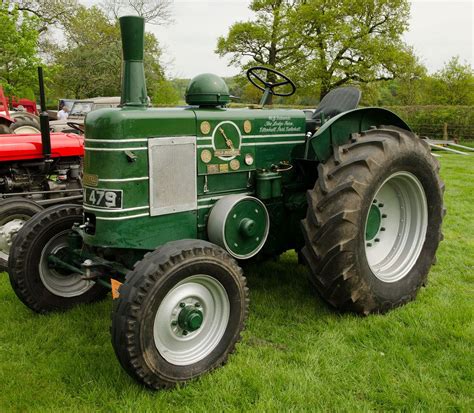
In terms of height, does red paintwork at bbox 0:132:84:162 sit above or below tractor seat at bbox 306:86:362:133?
below

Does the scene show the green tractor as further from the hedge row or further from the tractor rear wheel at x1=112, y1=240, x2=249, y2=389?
the hedge row

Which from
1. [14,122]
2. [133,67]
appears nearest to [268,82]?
[133,67]

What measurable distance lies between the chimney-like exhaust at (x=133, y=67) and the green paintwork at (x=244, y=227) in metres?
0.99

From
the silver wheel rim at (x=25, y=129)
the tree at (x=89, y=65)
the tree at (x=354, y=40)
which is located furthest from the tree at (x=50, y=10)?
the silver wheel rim at (x=25, y=129)

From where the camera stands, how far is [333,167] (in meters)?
3.38

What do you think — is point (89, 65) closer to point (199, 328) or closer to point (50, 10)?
point (50, 10)

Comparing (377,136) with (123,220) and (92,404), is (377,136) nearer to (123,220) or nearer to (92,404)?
(123,220)

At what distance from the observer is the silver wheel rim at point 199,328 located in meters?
2.71

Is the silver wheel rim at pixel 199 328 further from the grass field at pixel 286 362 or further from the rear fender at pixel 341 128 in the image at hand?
the rear fender at pixel 341 128

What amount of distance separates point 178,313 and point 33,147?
3809 mm

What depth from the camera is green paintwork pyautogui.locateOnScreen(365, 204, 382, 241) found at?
150 inches

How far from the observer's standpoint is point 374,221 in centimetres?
387

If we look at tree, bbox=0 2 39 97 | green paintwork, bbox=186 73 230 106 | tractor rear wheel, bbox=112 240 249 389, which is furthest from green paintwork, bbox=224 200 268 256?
tree, bbox=0 2 39 97

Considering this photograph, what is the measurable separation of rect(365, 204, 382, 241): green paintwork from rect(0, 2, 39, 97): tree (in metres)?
18.4
